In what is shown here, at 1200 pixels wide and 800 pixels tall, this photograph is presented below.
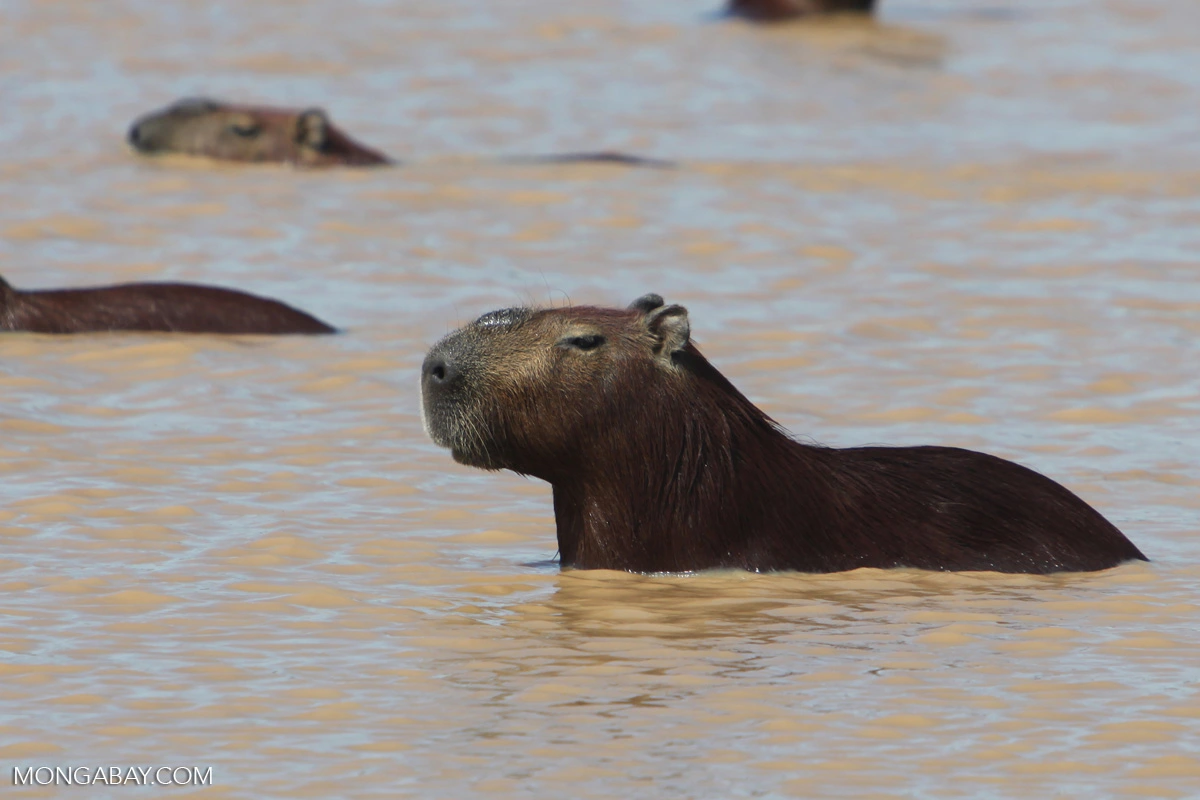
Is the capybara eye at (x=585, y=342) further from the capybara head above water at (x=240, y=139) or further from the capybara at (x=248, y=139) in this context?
the capybara head above water at (x=240, y=139)

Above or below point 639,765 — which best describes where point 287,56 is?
above

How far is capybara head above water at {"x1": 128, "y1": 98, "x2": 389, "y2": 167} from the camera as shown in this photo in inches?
643

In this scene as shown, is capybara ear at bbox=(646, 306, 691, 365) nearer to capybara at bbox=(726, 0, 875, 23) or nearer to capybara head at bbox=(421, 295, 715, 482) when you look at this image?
capybara head at bbox=(421, 295, 715, 482)

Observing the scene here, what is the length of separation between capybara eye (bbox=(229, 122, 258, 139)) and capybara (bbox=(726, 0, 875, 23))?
27.7ft

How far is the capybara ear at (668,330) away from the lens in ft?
23.2

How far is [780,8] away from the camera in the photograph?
77.6ft

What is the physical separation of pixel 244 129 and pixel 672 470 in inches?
399

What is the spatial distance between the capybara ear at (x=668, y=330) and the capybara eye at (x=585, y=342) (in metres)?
0.16

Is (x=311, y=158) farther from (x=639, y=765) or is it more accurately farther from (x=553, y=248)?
(x=639, y=765)

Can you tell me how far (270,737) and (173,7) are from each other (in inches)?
754

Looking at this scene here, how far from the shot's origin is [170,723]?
5535 millimetres

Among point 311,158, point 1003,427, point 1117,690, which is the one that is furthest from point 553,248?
point 1117,690

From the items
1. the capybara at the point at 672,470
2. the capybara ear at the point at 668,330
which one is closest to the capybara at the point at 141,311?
the capybara at the point at 672,470

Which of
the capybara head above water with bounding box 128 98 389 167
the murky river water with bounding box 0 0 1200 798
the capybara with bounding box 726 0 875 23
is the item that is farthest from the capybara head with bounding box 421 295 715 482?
the capybara with bounding box 726 0 875 23
